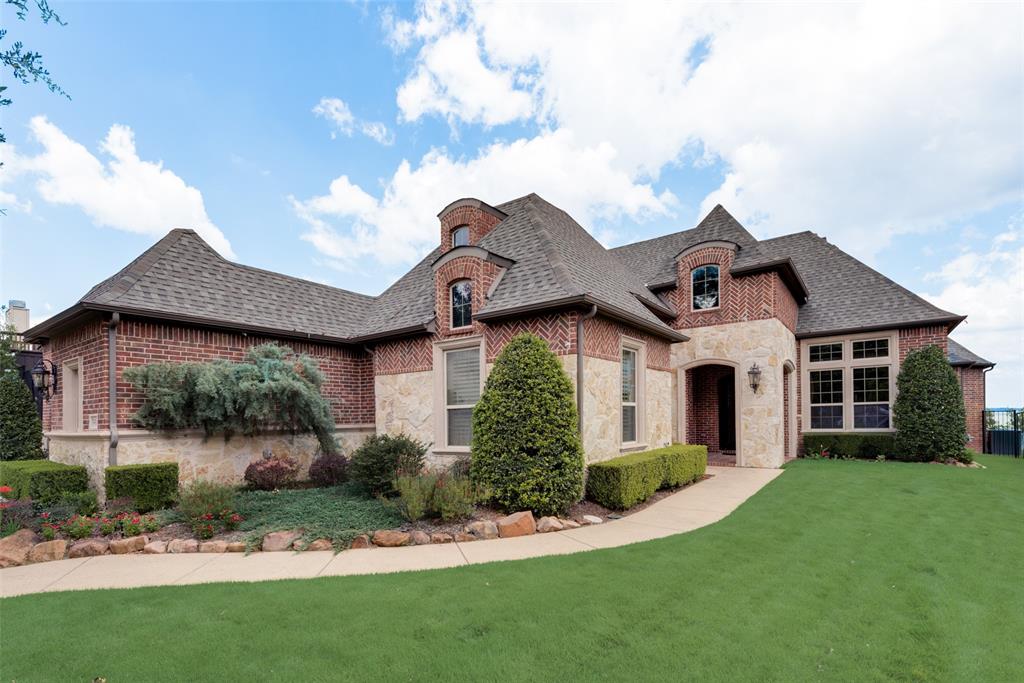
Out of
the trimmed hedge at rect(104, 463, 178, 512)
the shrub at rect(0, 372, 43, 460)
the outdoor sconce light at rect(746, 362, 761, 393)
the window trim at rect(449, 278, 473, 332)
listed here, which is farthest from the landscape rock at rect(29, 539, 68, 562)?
the outdoor sconce light at rect(746, 362, 761, 393)

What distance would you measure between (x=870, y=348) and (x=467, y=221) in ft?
41.8

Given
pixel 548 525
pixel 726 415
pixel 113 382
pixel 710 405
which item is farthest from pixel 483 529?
pixel 726 415

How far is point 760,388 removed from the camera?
12781 millimetres

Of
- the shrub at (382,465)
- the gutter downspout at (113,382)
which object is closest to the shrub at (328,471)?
the shrub at (382,465)

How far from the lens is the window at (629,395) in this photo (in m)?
9.88

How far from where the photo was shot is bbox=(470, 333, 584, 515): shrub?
7.11 meters

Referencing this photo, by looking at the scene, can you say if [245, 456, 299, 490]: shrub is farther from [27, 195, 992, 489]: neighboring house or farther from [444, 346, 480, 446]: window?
[444, 346, 480, 446]: window

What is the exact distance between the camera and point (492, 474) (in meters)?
7.37

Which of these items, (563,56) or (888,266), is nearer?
(563,56)

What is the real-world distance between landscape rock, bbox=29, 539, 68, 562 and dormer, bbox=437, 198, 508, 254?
9.02 meters

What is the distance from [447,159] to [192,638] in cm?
1371

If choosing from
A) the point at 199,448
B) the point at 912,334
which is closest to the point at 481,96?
the point at 199,448

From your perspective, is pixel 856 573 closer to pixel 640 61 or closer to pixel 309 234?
pixel 640 61

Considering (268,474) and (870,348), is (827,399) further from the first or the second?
(268,474)
